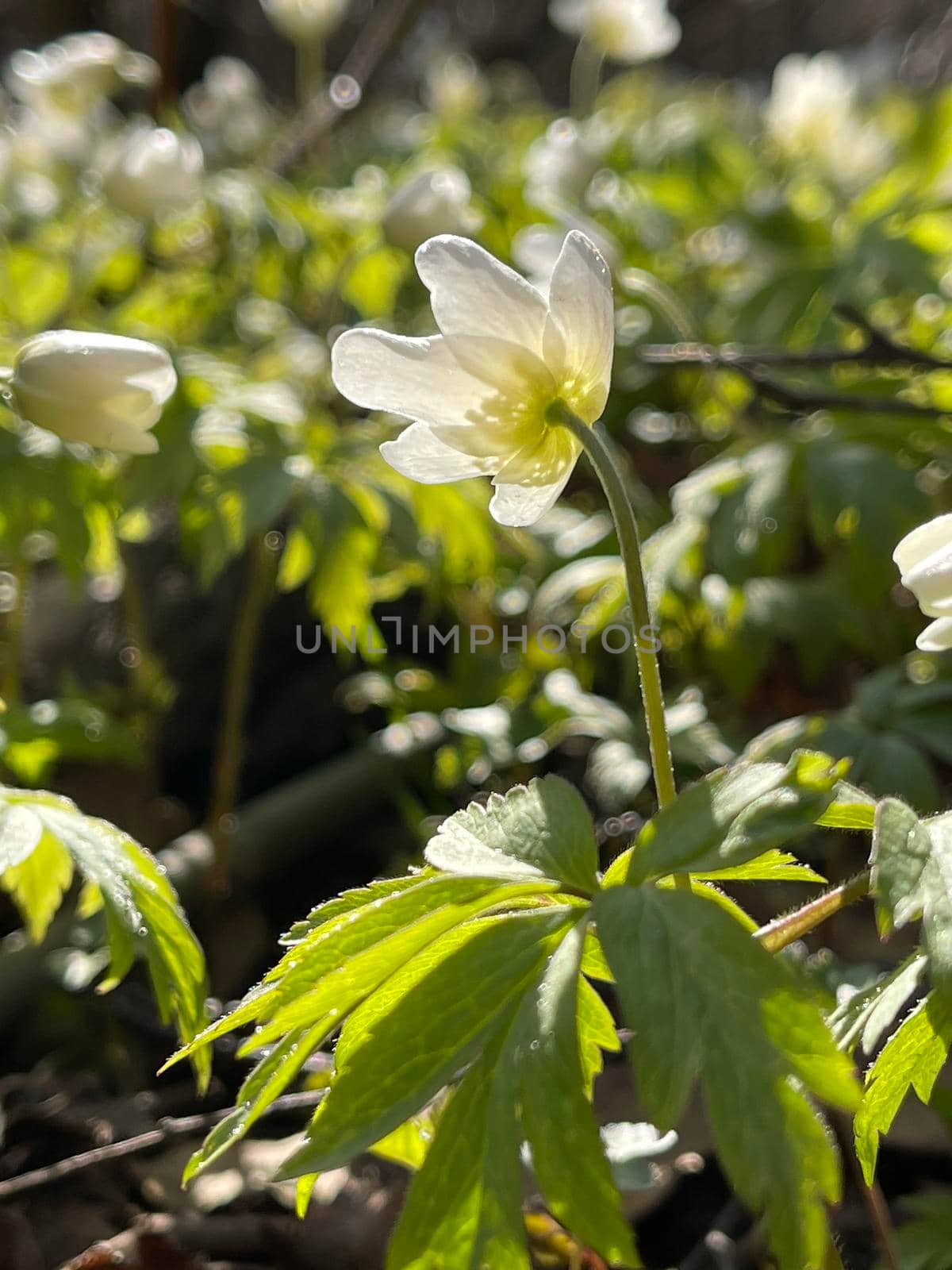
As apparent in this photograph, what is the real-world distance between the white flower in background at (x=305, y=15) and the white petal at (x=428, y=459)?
12.5 feet

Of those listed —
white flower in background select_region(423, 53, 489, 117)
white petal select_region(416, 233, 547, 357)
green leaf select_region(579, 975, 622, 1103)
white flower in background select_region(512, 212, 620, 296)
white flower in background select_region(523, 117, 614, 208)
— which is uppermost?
white flower in background select_region(423, 53, 489, 117)

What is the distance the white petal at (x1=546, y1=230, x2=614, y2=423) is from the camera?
1074 millimetres

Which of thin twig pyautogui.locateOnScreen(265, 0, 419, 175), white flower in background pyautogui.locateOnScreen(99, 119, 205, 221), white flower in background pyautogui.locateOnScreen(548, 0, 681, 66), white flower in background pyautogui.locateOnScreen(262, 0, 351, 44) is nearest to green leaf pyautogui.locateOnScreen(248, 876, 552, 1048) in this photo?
white flower in background pyautogui.locateOnScreen(99, 119, 205, 221)

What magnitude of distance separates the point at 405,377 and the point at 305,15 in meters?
3.86

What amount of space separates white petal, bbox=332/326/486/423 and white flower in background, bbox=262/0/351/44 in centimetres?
382

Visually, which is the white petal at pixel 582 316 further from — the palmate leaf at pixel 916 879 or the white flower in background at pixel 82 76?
the white flower in background at pixel 82 76

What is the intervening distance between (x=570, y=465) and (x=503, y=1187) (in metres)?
0.69

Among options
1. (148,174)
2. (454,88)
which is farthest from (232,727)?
(454,88)

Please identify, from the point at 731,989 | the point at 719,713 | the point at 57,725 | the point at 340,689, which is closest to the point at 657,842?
the point at 731,989

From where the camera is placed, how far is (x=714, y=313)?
3.21m

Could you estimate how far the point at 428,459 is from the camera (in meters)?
1.23

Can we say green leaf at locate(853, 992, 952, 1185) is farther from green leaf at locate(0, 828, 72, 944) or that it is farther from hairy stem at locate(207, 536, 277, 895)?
hairy stem at locate(207, 536, 277, 895)

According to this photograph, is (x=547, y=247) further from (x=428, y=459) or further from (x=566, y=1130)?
(x=566, y=1130)

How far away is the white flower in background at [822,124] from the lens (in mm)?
4254
